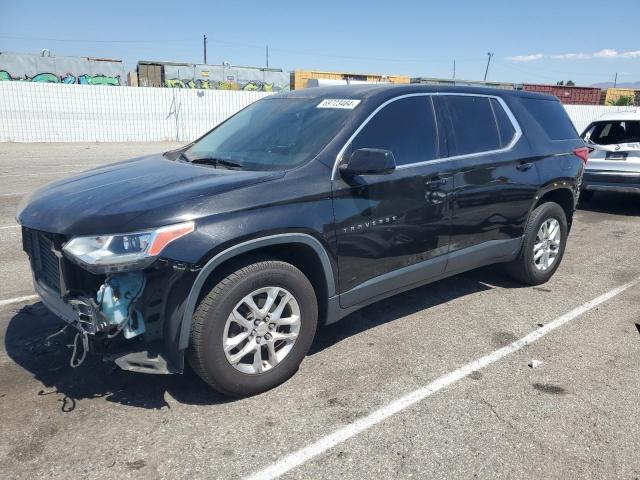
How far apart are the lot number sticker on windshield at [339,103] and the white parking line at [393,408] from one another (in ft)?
6.46

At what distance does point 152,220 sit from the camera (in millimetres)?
2852

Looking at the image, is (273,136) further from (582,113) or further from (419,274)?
(582,113)

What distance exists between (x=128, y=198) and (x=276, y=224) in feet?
2.78

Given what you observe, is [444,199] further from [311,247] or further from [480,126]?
[311,247]

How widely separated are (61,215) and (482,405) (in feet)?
8.82

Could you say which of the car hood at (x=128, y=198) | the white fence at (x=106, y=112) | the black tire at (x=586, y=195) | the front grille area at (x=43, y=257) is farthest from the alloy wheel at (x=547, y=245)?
the white fence at (x=106, y=112)

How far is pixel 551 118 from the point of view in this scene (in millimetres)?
5406

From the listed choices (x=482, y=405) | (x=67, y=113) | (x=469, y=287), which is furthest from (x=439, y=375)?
(x=67, y=113)

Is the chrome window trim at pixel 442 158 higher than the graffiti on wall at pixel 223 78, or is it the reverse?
the graffiti on wall at pixel 223 78

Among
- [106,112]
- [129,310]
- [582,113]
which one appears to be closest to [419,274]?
[129,310]

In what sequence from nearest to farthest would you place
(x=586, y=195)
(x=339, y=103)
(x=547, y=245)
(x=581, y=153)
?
(x=339, y=103), (x=547, y=245), (x=581, y=153), (x=586, y=195)

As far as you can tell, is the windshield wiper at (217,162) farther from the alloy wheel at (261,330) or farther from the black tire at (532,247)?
the black tire at (532,247)

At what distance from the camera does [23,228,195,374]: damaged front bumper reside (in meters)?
2.84

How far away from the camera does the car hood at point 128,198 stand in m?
2.88
